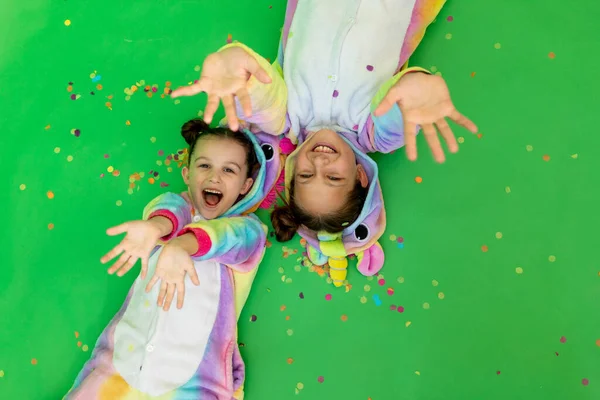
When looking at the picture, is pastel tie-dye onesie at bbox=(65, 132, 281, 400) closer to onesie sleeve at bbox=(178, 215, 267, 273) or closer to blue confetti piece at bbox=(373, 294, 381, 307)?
onesie sleeve at bbox=(178, 215, 267, 273)

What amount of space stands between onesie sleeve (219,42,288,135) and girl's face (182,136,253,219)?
0.27 feet

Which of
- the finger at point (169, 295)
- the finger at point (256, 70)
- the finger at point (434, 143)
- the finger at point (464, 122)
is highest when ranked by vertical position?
the finger at point (464, 122)

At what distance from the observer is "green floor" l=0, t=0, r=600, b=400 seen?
111 centimetres

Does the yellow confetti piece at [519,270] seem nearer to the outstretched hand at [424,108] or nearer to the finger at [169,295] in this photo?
the outstretched hand at [424,108]

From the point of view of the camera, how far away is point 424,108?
2.76 ft

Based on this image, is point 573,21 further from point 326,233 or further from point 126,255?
point 126,255

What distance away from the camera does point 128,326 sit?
109 cm

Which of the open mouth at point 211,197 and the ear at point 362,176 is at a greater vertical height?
the ear at point 362,176

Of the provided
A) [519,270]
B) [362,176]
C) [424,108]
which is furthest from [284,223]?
[519,270]

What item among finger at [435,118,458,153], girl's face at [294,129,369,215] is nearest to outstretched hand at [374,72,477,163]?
finger at [435,118,458,153]

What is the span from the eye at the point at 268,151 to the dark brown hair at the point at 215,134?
0.10ft

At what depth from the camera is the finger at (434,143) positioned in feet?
2.61

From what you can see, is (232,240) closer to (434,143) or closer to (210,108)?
(210,108)

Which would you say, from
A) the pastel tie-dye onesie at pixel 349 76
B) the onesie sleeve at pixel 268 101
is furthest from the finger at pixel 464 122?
the onesie sleeve at pixel 268 101
